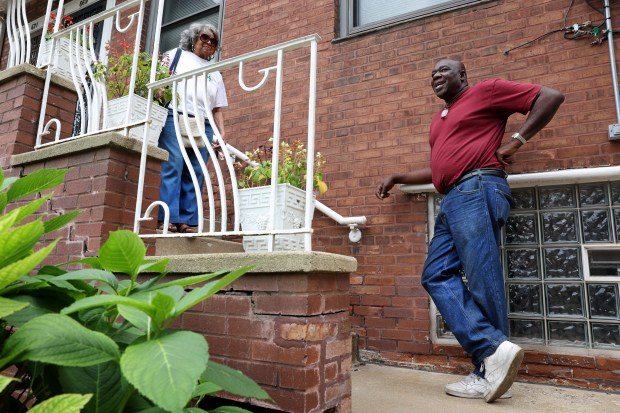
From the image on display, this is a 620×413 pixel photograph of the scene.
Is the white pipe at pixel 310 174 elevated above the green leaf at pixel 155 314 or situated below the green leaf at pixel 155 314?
above

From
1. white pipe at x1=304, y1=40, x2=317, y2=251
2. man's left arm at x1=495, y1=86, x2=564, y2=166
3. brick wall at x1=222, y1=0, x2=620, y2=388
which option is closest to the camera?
white pipe at x1=304, y1=40, x2=317, y2=251

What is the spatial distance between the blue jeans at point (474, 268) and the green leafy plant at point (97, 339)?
1493 millimetres

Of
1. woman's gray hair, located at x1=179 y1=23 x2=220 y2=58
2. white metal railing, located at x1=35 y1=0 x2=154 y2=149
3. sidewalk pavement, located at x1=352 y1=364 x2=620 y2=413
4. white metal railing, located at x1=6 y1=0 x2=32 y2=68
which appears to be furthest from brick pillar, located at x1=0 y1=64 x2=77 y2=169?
sidewalk pavement, located at x1=352 y1=364 x2=620 y2=413

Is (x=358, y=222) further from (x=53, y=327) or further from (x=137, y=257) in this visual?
(x=53, y=327)

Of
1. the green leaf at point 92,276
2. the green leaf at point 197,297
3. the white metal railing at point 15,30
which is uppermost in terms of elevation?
the white metal railing at point 15,30

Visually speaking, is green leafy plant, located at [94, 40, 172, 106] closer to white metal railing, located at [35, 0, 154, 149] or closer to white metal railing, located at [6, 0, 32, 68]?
white metal railing, located at [35, 0, 154, 149]

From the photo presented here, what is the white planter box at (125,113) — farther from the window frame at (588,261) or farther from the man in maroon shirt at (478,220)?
the window frame at (588,261)

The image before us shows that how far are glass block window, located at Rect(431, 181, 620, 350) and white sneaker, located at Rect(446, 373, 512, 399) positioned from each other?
0.74 m

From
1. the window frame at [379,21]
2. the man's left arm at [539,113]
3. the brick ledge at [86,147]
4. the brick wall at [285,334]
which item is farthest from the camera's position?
the window frame at [379,21]

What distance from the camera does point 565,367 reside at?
104 inches

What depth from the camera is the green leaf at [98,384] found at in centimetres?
89

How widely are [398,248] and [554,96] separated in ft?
4.73

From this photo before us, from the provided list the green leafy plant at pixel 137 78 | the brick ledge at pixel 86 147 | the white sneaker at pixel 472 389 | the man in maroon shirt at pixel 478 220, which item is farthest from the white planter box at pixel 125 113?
the white sneaker at pixel 472 389

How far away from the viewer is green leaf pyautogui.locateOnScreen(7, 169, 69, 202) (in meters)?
1.15
